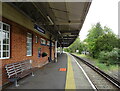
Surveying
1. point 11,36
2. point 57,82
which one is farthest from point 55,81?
→ point 11,36

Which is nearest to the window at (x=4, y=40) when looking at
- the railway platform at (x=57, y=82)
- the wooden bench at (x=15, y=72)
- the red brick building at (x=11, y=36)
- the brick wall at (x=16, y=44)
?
the red brick building at (x=11, y=36)

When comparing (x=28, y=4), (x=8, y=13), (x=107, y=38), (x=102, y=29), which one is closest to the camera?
(x=8, y=13)

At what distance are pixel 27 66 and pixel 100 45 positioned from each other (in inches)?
565

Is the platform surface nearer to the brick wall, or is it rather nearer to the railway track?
the railway track

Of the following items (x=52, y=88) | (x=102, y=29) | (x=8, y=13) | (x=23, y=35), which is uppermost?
(x=102, y=29)

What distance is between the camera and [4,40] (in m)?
4.49

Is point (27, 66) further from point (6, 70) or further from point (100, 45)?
point (100, 45)

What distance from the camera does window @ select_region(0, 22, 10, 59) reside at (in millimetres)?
4297

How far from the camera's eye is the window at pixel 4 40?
4297 mm

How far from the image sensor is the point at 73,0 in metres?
5.04

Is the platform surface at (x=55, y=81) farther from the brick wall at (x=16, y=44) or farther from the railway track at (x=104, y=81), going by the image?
the brick wall at (x=16, y=44)

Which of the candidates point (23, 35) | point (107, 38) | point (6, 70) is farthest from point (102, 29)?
point (6, 70)

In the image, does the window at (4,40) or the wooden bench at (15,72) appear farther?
the window at (4,40)

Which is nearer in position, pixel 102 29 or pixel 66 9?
pixel 66 9
